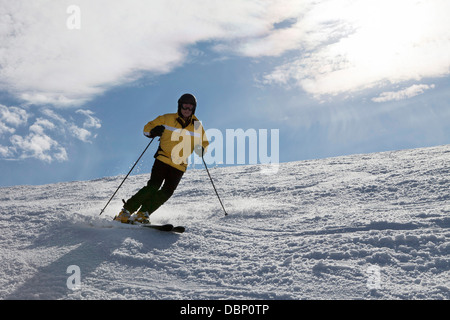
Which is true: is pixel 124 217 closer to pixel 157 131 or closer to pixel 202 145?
pixel 157 131

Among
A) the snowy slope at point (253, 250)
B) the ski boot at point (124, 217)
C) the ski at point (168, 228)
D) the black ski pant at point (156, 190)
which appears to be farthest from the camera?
the black ski pant at point (156, 190)

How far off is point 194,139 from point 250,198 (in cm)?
202

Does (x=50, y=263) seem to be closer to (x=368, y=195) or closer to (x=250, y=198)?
(x=250, y=198)

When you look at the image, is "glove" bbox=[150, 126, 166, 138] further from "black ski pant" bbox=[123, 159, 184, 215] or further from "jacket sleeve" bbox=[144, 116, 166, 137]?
"black ski pant" bbox=[123, 159, 184, 215]

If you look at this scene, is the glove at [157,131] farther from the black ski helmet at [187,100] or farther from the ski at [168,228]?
the ski at [168,228]

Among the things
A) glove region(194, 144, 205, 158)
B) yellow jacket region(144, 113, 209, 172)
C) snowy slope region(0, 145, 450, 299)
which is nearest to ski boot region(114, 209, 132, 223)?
snowy slope region(0, 145, 450, 299)

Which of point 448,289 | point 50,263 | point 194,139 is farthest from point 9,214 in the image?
point 448,289

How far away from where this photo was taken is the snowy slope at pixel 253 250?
8.50 ft

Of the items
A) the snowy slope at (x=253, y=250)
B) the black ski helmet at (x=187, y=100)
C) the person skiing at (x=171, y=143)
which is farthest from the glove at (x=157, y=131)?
the snowy slope at (x=253, y=250)

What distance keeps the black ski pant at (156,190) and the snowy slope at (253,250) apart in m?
0.41

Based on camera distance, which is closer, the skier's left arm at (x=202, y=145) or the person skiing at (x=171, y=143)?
the person skiing at (x=171, y=143)

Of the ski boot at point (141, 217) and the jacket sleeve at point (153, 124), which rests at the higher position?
the jacket sleeve at point (153, 124)

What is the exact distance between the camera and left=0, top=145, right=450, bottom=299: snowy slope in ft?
8.50
